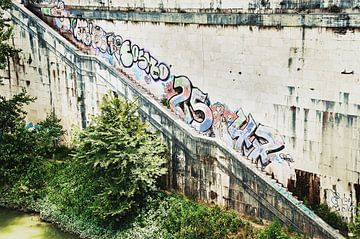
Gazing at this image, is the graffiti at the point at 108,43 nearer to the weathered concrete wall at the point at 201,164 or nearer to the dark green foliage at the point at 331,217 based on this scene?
the weathered concrete wall at the point at 201,164

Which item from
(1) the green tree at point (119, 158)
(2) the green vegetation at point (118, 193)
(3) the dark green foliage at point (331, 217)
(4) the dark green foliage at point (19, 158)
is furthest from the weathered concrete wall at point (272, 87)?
(4) the dark green foliage at point (19, 158)

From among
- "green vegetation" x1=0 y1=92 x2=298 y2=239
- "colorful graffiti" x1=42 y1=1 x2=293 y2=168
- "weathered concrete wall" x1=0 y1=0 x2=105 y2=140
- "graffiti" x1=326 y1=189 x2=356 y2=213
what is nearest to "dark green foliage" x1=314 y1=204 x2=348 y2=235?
"graffiti" x1=326 y1=189 x2=356 y2=213

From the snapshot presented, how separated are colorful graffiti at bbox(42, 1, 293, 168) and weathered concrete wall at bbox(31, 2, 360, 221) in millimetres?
37

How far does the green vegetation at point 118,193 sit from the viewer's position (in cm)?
1608

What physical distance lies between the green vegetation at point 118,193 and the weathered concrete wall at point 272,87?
2061 millimetres

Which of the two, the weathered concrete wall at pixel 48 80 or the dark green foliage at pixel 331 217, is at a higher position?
the weathered concrete wall at pixel 48 80

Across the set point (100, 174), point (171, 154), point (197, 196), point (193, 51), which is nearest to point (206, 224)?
point (197, 196)

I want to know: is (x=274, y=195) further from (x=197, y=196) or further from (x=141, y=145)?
(x=141, y=145)

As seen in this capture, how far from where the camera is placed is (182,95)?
1912cm

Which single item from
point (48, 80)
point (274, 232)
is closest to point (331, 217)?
point (274, 232)

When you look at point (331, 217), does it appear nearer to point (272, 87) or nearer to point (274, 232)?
point (274, 232)

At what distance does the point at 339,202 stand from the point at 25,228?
10581 millimetres

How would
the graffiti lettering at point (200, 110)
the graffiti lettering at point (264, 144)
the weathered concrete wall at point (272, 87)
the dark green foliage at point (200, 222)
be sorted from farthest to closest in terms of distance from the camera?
1. the graffiti lettering at point (200, 110)
2. the graffiti lettering at point (264, 144)
3. the dark green foliage at point (200, 222)
4. the weathered concrete wall at point (272, 87)

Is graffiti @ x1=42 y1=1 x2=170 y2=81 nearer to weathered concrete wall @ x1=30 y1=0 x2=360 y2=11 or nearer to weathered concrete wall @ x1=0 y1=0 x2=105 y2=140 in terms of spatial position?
weathered concrete wall @ x1=30 y1=0 x2=360 y2=11
